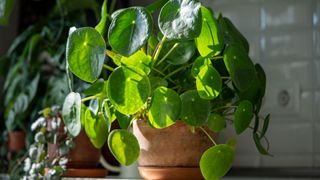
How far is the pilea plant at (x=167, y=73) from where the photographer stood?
0.68 metres

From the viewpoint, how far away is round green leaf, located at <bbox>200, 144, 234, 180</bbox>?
73 centimetres

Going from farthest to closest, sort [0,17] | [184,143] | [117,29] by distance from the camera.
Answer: [0,17] → [184,143] → [117,29]

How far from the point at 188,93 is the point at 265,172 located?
0.67 metres

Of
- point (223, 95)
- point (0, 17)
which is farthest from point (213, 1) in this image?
point (223, 95)

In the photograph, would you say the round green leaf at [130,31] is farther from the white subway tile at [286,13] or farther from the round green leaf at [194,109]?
the white subway tile at [286,13]

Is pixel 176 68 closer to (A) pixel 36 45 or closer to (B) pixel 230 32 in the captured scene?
(B) pixel 230 32

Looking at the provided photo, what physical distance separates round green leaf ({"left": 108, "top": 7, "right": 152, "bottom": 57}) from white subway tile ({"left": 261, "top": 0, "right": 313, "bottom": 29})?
940 millimetres

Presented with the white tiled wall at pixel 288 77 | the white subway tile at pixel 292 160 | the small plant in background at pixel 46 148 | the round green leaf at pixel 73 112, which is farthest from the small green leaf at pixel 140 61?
the white subway tile at pixel 292 160

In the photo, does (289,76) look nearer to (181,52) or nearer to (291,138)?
(291,138)

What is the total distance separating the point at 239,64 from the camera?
2.38ft

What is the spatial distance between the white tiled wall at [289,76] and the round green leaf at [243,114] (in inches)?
28.7

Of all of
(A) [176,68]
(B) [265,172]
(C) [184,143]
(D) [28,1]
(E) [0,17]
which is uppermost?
(D) [28,1]

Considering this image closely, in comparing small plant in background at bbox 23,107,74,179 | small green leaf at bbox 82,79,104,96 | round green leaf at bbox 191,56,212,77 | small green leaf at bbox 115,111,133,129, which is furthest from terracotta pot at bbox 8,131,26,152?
round green leaf at bbox 191,56,212,77

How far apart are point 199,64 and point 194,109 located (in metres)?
0.07
